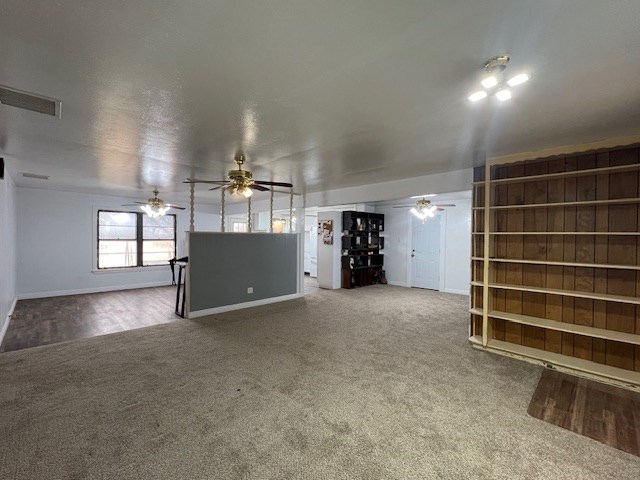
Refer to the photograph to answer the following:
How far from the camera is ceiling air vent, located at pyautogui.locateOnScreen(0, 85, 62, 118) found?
2104 millimetres

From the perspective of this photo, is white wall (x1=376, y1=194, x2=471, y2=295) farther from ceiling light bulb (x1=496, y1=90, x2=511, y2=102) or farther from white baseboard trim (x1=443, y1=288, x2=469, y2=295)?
ceiling light bulb (x1=496, y1=90, x2=511, y2=102)

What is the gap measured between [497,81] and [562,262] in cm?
258

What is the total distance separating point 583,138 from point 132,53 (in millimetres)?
4010

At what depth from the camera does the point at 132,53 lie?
5.31 ft

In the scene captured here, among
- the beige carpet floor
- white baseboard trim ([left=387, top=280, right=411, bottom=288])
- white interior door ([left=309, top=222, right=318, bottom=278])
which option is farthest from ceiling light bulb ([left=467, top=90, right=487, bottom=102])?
white interior door ([left=309, top=222, right=318, bottom=278])

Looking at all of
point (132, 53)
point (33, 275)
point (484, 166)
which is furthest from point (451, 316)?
point (33, 275)

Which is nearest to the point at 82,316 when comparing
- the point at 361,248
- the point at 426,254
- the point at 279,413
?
the point at 279,413

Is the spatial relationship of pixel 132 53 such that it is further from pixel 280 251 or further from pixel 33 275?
pixel 33 275

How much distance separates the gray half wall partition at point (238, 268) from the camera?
531 cm

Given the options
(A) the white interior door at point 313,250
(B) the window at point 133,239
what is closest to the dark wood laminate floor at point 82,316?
(B) the window at point 133,239

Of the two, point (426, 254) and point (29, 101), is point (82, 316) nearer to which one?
point (29, 101)

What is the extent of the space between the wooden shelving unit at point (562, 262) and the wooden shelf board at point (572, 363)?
1 cm

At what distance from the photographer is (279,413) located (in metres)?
2.41

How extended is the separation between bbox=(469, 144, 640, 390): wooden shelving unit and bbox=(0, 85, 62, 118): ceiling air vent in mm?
4418
